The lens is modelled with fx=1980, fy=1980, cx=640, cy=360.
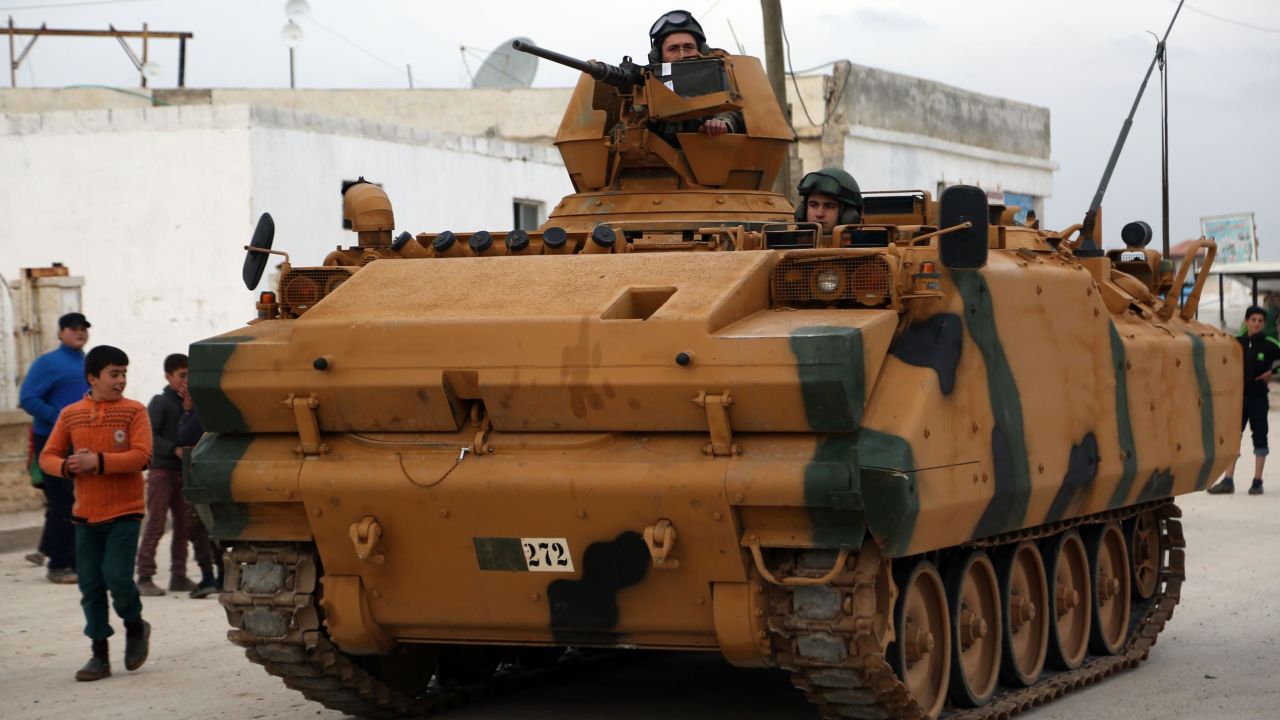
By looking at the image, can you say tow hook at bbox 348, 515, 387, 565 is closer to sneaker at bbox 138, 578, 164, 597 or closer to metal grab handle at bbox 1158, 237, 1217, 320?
metal grab handle at bbox 1158, 237, 1217, 320

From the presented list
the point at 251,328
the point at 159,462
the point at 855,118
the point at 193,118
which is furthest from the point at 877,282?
the point at 855,118

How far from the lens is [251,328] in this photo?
872cm

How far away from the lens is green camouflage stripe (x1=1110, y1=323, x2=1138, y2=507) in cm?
988

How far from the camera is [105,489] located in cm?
1004

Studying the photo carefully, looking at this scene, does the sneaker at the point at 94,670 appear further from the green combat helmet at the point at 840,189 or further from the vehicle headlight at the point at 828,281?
the vehicle headlight at the point at 828,281

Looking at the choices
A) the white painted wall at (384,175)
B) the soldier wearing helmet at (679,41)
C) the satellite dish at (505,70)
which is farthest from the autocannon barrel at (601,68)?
the satellite dish at (505,70)

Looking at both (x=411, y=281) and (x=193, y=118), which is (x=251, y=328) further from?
(x=193, y=118)

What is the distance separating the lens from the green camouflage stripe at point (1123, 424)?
32.4 ft

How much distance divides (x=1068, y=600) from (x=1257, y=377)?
9632mm

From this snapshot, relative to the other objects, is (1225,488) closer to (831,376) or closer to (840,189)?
(840,189)

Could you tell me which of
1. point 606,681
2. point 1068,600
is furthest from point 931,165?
point 606,681

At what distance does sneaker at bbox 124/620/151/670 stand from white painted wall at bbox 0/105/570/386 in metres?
11.6

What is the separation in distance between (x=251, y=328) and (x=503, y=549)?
1.61m

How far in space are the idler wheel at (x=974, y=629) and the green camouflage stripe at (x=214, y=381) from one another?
3.21 m
